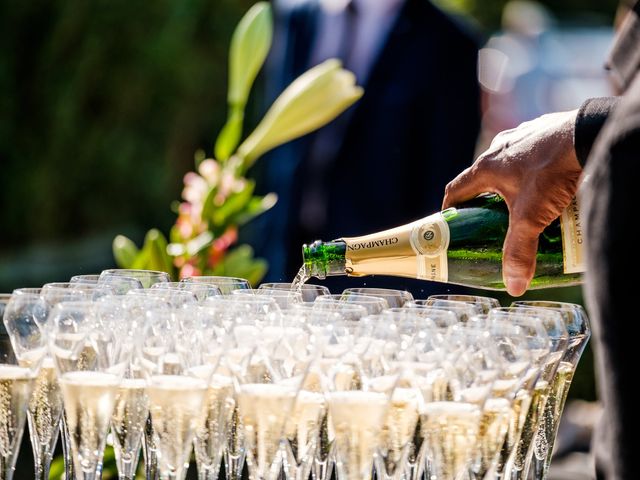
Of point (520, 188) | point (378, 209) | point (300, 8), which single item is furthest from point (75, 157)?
point (520, 188)

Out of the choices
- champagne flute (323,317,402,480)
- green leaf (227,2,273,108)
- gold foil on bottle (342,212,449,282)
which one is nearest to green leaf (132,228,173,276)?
green leaf (227,2,273,108)

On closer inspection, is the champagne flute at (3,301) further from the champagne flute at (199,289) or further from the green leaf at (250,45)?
the green leaf at (250,45)

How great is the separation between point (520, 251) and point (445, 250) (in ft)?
0.91

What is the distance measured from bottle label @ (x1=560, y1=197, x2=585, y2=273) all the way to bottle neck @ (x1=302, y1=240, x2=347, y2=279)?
398 mm

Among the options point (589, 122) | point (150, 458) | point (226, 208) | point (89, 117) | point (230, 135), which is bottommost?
point (150, 458)

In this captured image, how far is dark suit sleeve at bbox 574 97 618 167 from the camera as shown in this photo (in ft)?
Answer: 4.66

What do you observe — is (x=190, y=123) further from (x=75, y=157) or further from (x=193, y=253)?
(x=193, y=253)

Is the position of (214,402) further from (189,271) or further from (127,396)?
(189,271)

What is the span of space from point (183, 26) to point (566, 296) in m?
2.87

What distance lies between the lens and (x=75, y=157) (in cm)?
612

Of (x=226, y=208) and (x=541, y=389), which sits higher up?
(x=226, y=208)

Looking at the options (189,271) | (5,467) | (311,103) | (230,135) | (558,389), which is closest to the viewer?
(5,467)

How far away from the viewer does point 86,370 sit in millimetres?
1345

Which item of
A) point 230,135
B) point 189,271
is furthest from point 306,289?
point 230,135
